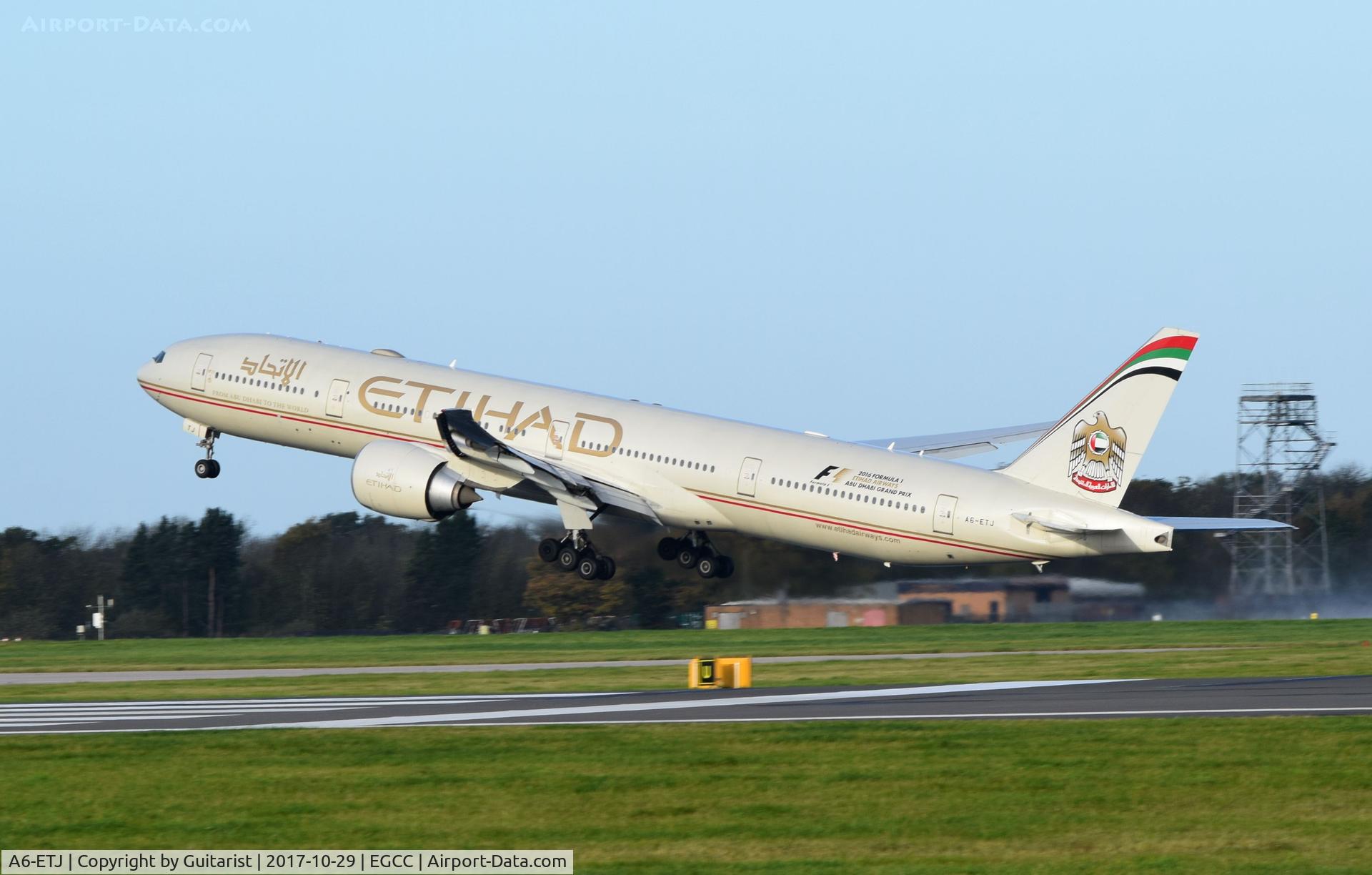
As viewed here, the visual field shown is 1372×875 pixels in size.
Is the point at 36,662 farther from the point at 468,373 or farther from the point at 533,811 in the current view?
the point at 533,811

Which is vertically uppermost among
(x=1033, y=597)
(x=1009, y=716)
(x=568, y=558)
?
(x=568, y=558)

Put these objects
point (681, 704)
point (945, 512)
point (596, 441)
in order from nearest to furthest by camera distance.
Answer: point (681, 704) < point (945, 512) < point (596, 441)

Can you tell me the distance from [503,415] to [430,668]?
8425 millimetres

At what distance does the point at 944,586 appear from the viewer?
6272 cm

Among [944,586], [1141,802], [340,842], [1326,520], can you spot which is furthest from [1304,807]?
[1326,520]

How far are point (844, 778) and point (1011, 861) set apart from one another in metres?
4.95

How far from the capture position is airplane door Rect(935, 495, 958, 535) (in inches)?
1880

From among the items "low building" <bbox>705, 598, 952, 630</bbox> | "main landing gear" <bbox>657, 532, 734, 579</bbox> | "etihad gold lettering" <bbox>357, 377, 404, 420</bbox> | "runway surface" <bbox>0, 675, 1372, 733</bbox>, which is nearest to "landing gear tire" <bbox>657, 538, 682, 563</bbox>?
"main landing gear" <bbox>657, 532, 734, 579</bbox>

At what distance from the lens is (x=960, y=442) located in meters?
59.1

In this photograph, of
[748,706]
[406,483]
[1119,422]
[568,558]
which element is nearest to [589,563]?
[568,558]

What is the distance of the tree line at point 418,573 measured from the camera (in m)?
61.5

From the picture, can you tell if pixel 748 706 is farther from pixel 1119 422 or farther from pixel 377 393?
pixel 377 393

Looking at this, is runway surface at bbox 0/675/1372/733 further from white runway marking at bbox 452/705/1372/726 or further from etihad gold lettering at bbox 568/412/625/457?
etihad gold lettering at bbox 568/412/625/457

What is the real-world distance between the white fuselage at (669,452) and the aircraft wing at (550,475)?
0.99 feet
